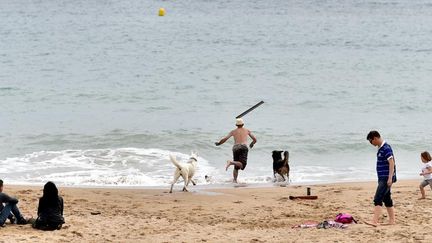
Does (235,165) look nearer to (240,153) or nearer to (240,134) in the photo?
(240,153)

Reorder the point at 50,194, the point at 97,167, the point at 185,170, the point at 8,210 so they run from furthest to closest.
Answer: the point at 97,167, the point at 185,170, the point at 8,210, the point at 50,194

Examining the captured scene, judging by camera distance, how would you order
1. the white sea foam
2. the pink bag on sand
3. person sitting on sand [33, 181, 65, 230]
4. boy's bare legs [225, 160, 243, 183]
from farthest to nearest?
1. the white sea foam
2. boy's bare legs [225, 160, 243, 183]
3. the pink bag on sand
4. person sitting on sand [33, 181, 65, 230]

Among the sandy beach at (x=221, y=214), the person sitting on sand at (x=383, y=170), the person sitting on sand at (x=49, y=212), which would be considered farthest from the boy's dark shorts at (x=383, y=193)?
the person sitting on sand at (x=49, y=212)

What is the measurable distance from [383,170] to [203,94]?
790 inches

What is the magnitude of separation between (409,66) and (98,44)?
1861cm

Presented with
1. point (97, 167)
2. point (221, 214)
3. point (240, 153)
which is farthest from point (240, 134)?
point (221, 214)

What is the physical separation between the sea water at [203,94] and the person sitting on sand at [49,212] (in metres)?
4.91

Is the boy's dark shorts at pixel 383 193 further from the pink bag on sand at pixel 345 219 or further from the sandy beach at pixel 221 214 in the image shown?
the pink bag on sand at pixel 345 219

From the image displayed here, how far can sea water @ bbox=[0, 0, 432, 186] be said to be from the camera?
18891 mm

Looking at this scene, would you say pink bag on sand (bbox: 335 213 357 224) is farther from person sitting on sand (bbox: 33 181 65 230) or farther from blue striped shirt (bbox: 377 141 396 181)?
person sitting on sand (bbox: 33 181 65 230)

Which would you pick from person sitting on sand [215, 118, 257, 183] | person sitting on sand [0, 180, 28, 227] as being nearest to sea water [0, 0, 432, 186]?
person sitting on sand [215, 118, 257, 183]

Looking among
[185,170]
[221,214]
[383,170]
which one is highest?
[185,170]

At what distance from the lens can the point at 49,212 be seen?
10.9 metres

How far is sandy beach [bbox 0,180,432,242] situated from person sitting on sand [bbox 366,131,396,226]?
0.31 m
